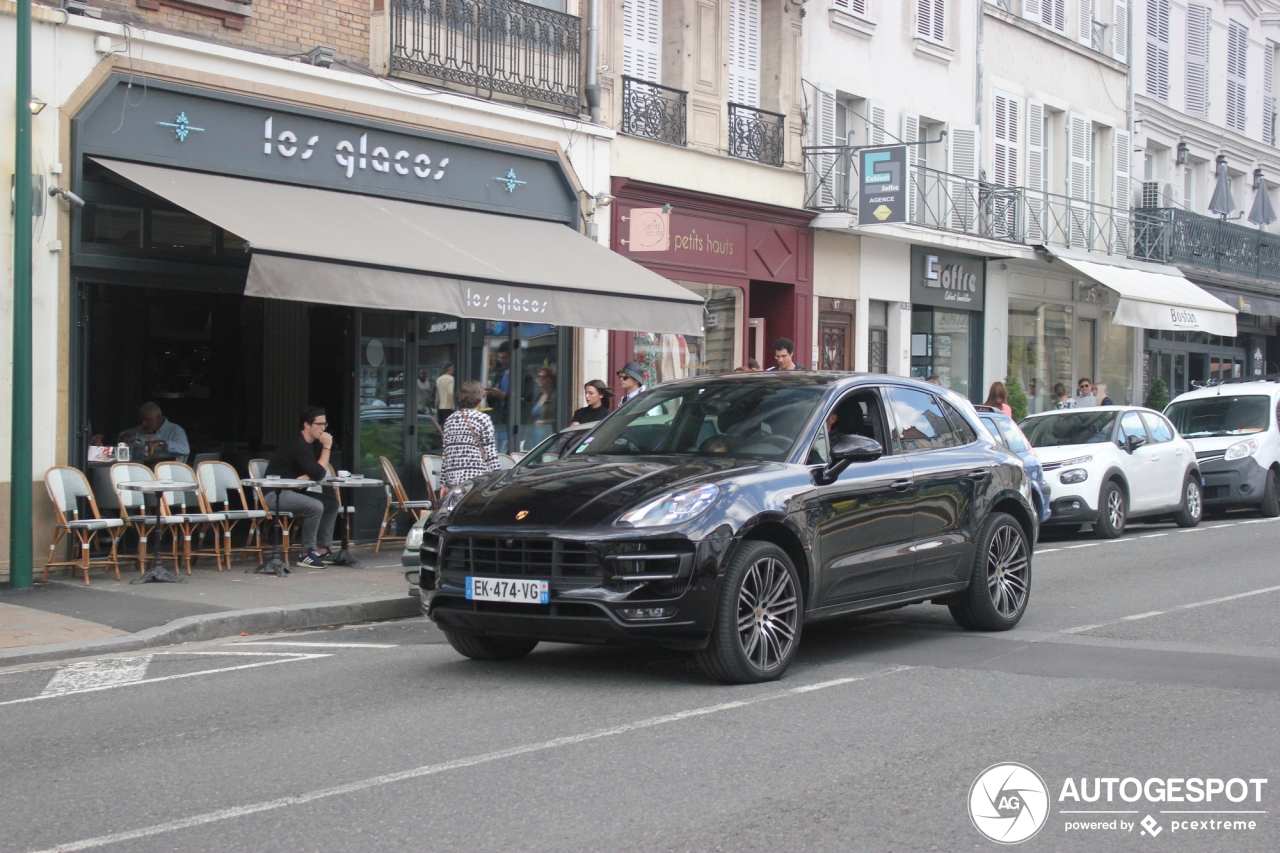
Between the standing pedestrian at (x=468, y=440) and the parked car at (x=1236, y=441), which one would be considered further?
the parked car at (x=1236, y=441)

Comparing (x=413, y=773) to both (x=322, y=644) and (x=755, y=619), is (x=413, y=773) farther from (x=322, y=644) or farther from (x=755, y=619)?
(x=322, y=644)

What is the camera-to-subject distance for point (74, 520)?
12586 millimetres

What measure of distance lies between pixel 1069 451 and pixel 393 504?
8111 millimetres

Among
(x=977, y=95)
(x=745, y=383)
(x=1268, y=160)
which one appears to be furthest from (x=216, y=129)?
(x=1268, y=160)

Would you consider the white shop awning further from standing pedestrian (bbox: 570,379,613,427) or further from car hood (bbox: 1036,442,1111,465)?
standing pedestrian (bbox: 570,379,613,427)

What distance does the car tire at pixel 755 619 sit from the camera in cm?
739

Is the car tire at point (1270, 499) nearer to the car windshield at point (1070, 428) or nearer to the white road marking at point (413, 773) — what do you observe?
the car windshield at point (1070, 428)

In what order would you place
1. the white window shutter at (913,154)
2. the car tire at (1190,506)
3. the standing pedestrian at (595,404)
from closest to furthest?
the standing pedestrian at (595,404)
the car tire at (1190,506)
the white window shutter at (913,154)

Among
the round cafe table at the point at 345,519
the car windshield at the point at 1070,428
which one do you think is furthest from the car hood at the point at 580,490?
the car windshield at the point at 1070,428

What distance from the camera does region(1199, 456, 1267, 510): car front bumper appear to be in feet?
67.4

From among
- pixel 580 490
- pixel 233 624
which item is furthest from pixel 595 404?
Result: pixel 580 490

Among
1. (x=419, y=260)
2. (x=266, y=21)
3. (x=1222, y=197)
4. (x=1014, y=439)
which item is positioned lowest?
(x=1014, y=439)

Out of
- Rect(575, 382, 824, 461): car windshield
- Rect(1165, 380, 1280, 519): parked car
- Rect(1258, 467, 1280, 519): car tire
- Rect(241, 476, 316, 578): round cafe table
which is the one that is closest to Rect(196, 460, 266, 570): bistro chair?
Rect(241, 476, 316, 578): round cafe table

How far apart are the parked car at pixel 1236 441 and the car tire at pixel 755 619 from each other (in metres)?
14.8
